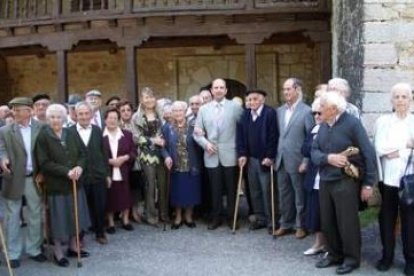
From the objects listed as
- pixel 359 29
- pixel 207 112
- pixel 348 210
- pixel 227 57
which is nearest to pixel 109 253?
pixel 207 112

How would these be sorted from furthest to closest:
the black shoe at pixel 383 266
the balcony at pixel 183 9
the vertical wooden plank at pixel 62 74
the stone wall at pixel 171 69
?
the stone wall at pixel 171 69 < the vertical wooden plank at pixel 62 74 < the balcony at pixel 183 9 < the black shoe at pixel 383 266

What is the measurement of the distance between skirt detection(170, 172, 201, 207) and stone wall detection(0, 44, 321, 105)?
19.3 ft

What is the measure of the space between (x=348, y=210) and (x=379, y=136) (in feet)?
2.49

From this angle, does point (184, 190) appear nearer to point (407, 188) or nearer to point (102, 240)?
point (102, 240)

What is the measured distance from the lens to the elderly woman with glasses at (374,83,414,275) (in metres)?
5.65

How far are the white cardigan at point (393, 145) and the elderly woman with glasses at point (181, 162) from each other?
2.54 metres

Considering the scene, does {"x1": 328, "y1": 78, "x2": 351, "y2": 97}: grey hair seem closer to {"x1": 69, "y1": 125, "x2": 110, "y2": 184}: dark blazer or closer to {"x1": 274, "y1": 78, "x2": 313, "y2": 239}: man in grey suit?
{"x1": 274, "y1": 78, "x2": 313, "y2": 239}: man in grey suit

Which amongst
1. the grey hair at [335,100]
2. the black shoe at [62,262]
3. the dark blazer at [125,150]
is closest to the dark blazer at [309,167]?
the grey hair at [335,100]

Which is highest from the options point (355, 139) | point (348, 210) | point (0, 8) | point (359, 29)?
point (0, 8)

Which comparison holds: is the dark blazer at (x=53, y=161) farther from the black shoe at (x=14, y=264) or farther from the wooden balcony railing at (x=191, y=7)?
the wooden balcony railing at (x=191, y=7)

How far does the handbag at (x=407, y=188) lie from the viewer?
5523 mm

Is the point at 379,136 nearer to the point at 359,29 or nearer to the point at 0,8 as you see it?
the point at 359,29

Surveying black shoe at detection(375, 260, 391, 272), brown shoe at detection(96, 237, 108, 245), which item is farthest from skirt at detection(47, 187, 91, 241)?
black shoe at detection(375, 260, 391, 272)

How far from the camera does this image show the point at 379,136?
19.0 ft
